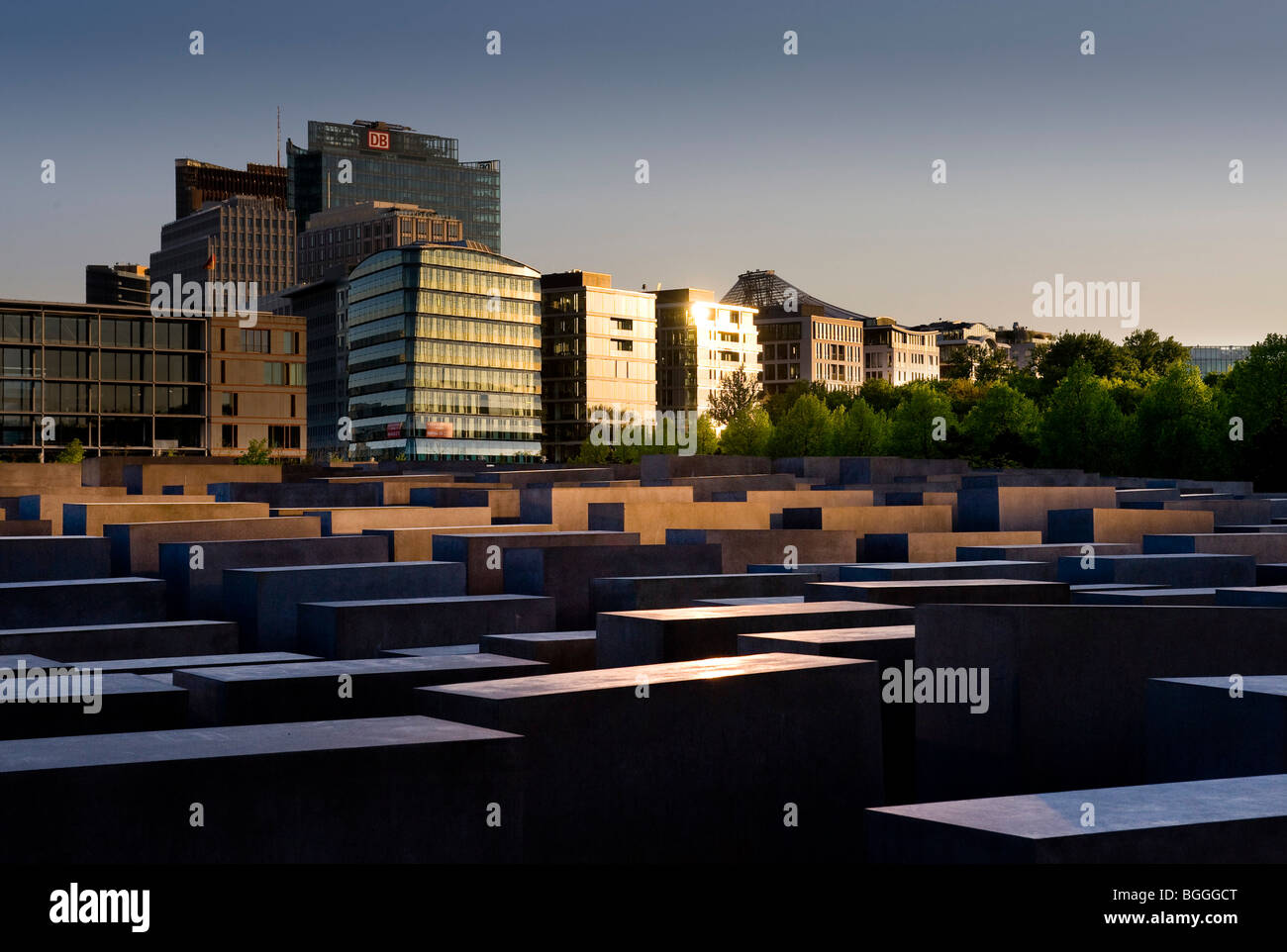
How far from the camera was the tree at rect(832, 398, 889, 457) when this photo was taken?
88.3m

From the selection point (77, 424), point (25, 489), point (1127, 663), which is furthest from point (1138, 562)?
point (77, 424)

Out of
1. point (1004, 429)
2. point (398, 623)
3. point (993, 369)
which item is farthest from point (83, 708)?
point (993, 369)

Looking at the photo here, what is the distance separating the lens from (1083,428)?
70812mm

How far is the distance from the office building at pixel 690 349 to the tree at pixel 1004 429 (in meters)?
Result: 91.7

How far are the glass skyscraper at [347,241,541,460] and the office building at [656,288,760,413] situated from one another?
31950mm

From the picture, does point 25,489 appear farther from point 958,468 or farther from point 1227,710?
point 1227,710

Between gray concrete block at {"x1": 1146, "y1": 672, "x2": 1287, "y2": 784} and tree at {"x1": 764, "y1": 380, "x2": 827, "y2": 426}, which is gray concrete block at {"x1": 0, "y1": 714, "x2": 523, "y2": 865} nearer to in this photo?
gray concrete block at {"x1": 1146, "y1": 672, "x2": 1287, "y2": 784}

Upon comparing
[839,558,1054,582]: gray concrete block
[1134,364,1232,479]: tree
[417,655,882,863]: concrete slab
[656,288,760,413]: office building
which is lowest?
[417,655,882,863]: concrete slab

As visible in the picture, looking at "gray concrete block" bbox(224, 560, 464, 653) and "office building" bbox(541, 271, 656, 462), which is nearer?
"gray concrete block" bbox(224, 560, 464, 653)

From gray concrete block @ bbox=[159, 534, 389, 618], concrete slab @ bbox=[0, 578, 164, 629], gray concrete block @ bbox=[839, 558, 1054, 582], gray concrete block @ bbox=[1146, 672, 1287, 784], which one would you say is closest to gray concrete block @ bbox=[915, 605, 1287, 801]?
gray concrete block @ bbox=[1146, 672, 1287, 784]

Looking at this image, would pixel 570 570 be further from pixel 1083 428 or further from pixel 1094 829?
A: pixel 1083 428

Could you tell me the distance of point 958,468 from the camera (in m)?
53.4

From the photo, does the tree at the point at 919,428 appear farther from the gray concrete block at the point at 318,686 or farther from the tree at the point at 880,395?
the gray concrete block at the point at 318,686
